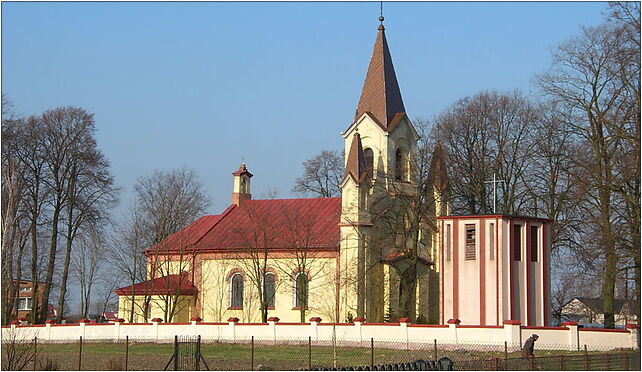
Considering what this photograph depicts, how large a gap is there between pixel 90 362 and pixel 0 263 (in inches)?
281

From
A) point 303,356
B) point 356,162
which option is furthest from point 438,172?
point 303,356

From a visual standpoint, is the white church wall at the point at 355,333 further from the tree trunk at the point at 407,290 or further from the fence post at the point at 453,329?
the tree trunk at the point at 407,290

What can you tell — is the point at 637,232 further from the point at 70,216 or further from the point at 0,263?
the point at 70,216

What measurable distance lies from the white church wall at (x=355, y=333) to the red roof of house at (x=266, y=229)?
8020mm

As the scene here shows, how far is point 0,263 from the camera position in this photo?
2345 cm

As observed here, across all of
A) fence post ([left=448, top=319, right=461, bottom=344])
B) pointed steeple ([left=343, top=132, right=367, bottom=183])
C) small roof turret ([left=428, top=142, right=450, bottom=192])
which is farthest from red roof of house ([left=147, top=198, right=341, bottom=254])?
fence post ([left=448, top=319, right=461, bottom=344])

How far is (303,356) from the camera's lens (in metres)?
31.9

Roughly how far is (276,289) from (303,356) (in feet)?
51.1

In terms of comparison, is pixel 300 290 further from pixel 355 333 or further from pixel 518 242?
pixel 518 242

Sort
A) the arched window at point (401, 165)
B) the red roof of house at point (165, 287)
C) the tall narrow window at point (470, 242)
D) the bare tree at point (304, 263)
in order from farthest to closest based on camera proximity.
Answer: the red roof of house at point (165, 287)
the arched window at point (401, 165)
the bare tree at point (304, 263)
the tall narrow window at point (470, 242)

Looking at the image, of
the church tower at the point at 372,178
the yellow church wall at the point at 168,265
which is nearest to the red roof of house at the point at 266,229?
the yellow church wall at the point at 168,265

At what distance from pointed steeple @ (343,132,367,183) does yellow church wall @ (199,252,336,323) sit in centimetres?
397

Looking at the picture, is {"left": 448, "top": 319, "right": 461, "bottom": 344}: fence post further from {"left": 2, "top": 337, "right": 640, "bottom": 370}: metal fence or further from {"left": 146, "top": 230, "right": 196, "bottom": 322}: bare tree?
{"left": 146, "top": 230, "right": 196, "bottom": 322}: bare tree

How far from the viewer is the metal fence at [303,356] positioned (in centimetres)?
2545
